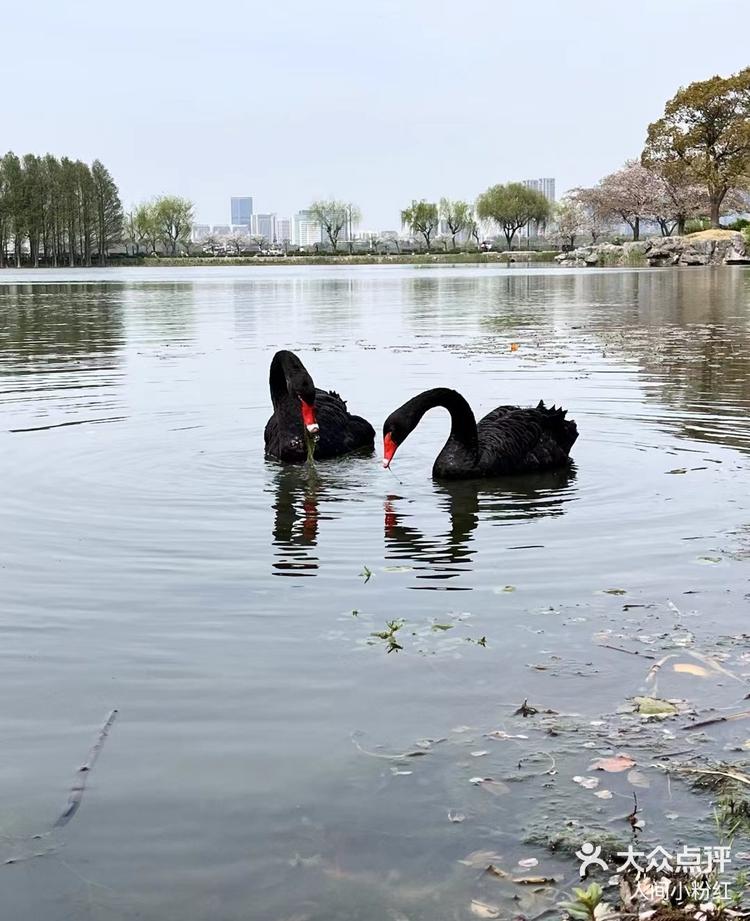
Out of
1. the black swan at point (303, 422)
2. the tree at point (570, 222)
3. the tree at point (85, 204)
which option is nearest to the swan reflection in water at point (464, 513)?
the black swan at point (303, 422)

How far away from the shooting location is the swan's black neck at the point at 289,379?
7879 mm

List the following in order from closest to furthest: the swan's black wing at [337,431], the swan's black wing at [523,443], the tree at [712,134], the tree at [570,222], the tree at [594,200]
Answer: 1. the swan's black wing at [523,443]
2. the swan's black wing at [337,431]
3. the tree at [712,134]
4. the tree at [594,200]
5. the tree at [570,222]

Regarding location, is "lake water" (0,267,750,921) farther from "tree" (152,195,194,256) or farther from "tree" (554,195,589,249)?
"tree" (152,195,194,256)

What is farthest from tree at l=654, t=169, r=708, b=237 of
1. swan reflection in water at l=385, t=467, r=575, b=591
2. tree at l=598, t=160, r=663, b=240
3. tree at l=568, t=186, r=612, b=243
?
swan reflection in water at l=385, t=467, r=575, b=591

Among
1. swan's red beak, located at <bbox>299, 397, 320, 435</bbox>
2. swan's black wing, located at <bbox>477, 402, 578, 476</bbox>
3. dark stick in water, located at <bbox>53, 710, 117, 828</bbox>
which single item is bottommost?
dark stick in water, located at <bbox>53, 710, 117, 828</bbox>

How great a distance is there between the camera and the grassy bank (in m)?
99.1

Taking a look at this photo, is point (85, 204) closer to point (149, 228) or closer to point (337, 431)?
point (149, 228)

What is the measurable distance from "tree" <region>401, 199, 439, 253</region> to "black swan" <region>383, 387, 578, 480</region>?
124254 mm

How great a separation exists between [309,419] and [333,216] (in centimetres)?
13673

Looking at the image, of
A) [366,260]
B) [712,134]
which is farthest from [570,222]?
[712,134]

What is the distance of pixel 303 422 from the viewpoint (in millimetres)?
8188

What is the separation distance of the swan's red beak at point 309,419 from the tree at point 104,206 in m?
121

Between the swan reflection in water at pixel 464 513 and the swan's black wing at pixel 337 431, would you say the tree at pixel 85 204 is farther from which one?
the swan reflection in water at pixel 464 513

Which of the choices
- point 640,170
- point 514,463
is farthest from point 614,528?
point 640,170
